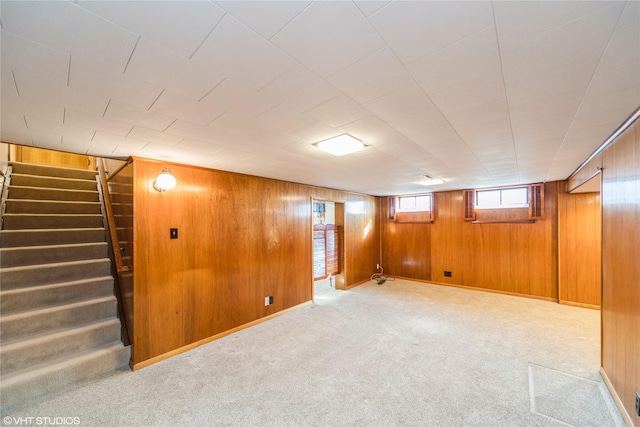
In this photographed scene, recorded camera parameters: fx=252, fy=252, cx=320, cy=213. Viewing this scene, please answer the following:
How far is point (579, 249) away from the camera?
4305 mm

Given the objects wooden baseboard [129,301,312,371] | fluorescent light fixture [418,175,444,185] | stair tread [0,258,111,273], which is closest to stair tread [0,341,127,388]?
wooden baseboard [129,301,312,371]

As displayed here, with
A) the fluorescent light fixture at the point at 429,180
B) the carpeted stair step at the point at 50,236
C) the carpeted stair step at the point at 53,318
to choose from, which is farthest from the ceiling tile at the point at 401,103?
the carpeted stair step at the point at 50,236

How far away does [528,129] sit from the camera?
2.05 meters

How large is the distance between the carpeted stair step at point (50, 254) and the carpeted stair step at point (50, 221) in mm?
573

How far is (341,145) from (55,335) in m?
3.40

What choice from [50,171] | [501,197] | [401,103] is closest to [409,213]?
[501,197]

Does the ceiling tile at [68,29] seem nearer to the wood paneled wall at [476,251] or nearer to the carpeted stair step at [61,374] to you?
the carpeted stair step at [61,374]

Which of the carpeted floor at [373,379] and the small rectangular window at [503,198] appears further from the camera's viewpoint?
the small rectangular window at [503,198]

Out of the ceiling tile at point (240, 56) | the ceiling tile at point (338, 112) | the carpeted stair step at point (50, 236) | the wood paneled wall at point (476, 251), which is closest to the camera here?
the ceiling tile at point (240, 56)

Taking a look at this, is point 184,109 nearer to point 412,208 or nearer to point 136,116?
point 136,116

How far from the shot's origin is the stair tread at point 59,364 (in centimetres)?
216

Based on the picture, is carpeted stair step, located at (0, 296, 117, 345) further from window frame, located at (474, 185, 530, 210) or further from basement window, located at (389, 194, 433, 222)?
window frame, located at (474, 185, 530, 210)

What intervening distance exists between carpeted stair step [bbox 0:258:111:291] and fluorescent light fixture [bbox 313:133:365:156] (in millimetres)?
3202

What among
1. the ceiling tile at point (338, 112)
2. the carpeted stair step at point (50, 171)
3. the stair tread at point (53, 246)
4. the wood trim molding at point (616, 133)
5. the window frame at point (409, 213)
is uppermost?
the carpeted stair step at point (50, 171)
